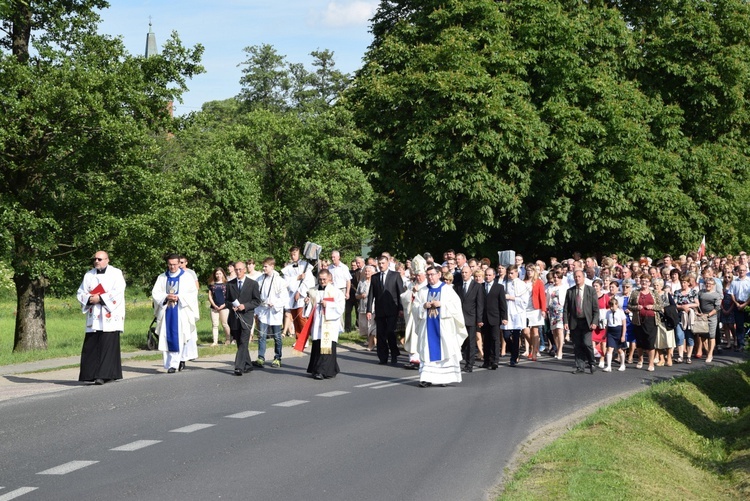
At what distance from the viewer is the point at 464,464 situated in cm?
1060

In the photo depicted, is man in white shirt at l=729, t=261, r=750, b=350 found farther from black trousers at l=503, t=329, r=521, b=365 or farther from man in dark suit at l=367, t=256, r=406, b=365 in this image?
man in dark suit at l=367, t=256, r=406, b=365

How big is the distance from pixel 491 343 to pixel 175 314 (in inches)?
239

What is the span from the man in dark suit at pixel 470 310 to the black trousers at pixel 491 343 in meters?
0.22

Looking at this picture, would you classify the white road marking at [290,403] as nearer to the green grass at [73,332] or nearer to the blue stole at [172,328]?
the blue stole at [172,328]

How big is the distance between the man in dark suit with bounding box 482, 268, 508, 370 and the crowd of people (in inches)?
0.9

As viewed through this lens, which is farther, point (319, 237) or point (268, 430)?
point (319, 237)

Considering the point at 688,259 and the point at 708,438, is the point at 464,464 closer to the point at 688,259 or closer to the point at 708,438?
the point at 708,438

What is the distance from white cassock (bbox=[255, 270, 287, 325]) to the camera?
2012cm

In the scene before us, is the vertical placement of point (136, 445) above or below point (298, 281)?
below

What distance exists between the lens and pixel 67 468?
33.0ft

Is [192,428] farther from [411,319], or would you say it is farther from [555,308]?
[555,308]

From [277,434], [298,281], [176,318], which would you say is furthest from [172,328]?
[277,434]

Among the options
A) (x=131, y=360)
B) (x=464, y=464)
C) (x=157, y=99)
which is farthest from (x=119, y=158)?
(x=464, y=464)

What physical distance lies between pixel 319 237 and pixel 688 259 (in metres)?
17.9
